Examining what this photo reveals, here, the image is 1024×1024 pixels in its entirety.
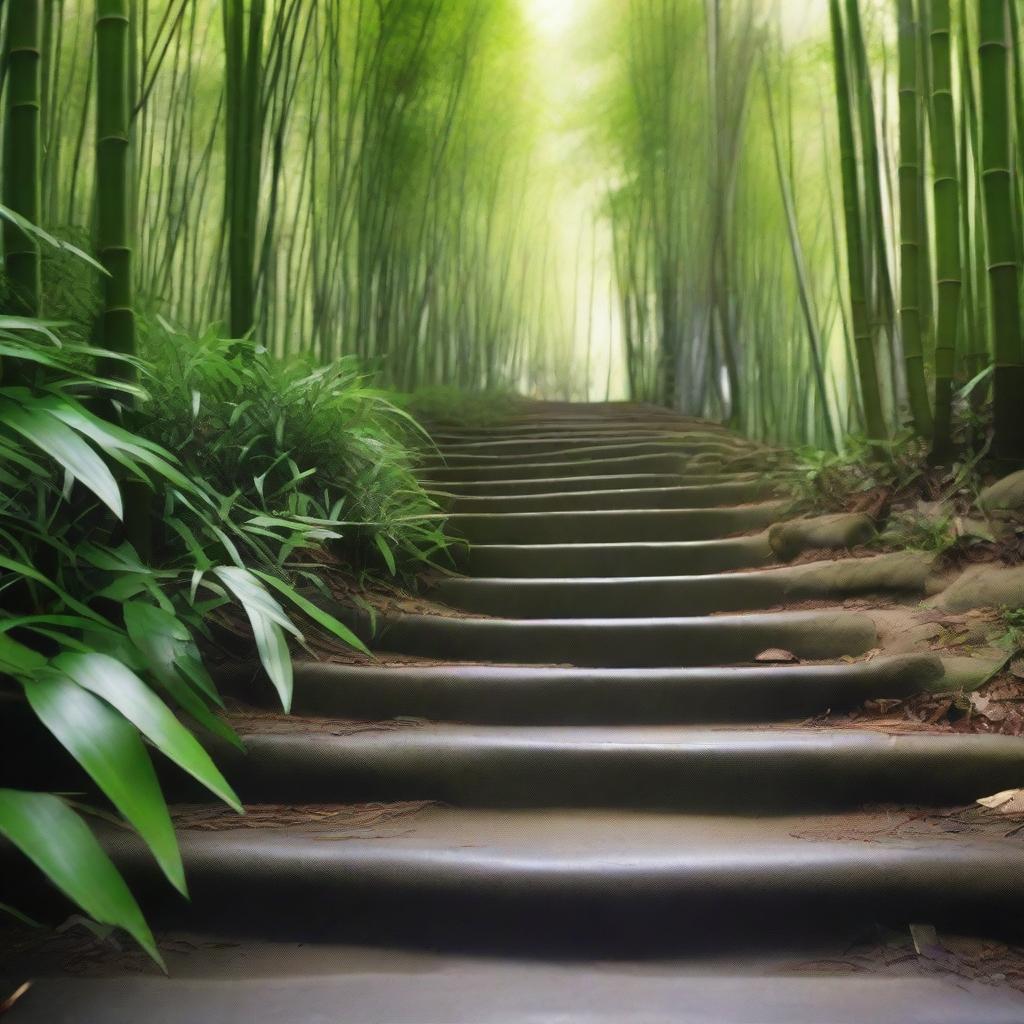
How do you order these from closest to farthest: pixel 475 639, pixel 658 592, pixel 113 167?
pixel 113 167 → pixel 475 639 → pixel 658 592

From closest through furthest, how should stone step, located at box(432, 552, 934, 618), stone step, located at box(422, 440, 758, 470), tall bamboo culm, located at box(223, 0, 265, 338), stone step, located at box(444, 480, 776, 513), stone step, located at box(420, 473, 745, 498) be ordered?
stone step, located at box(432, 552, 934, 618) < tall bamboo culm, located at box(223, 0, 265, 338) < stone step, located at box(444, 480, 776, 513) < stone step, located at box(420, 473, 745, 498) < stone step, located at box(422, 440, 758, 470)

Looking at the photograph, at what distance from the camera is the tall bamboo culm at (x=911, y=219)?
168cm

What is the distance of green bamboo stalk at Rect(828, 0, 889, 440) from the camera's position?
1.89m

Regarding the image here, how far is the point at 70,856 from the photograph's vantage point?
59 centimetres

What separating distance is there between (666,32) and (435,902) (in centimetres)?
424

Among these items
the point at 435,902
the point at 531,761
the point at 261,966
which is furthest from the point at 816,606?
the point at 261,966

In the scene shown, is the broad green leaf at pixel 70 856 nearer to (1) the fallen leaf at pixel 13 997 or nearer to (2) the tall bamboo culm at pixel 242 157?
(1) the fallen leaf at pixel 13 997

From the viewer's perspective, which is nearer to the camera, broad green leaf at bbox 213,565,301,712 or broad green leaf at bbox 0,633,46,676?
broad green leaf at bbox 0,633,46,676

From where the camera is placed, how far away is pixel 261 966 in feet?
2.65

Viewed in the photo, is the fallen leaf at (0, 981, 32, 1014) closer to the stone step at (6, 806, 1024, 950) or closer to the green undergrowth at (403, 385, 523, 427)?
the stone step at (6, 806, 1024, 950)

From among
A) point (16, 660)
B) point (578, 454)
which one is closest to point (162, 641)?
point (16, 660)

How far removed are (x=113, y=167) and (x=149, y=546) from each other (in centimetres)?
54

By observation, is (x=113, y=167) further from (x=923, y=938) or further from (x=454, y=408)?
(x=454, y=408)

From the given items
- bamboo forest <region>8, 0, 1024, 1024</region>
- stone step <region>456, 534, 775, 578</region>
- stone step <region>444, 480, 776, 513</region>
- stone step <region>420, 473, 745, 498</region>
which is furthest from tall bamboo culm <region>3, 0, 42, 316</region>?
stone step <region>420, 473, 745, 498</region>
